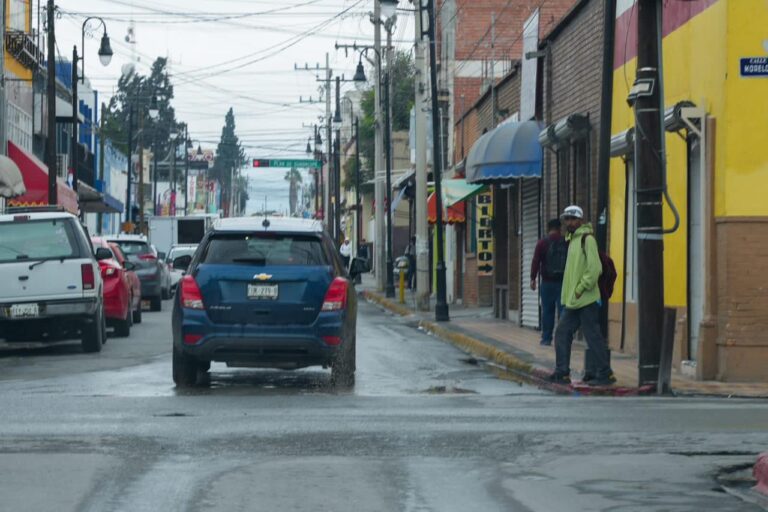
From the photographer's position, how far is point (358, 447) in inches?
426

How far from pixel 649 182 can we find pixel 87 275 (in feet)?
29.2

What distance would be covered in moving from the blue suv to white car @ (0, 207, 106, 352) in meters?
5.87

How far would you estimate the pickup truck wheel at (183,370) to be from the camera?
16.0 m

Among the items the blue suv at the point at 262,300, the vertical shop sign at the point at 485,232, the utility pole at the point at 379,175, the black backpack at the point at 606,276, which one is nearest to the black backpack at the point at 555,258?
the black backpack at the point at 606,276

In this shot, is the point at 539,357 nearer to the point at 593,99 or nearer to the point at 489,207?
the point at 593,99

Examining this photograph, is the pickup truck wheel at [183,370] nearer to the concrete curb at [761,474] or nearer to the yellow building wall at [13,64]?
the concrete curb at [761,474]

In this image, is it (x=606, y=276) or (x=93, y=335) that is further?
(x=93, y=335)

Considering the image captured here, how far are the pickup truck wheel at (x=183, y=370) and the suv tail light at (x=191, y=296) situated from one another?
530 mm

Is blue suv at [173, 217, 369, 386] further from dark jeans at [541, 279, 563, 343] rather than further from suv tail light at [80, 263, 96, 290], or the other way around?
dark jeans at [541, 279, 563, 343]

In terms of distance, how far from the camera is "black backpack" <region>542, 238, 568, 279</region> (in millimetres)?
23469

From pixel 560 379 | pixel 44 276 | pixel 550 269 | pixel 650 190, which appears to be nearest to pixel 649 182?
pixel 650 190

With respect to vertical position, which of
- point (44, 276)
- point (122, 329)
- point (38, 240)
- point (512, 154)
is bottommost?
point (122, 329)

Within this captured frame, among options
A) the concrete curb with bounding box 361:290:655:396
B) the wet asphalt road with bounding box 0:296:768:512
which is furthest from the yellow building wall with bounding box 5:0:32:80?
the wet asphalt road with bounding box 0:296:768:512

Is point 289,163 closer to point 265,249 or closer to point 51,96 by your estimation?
point 51,96
